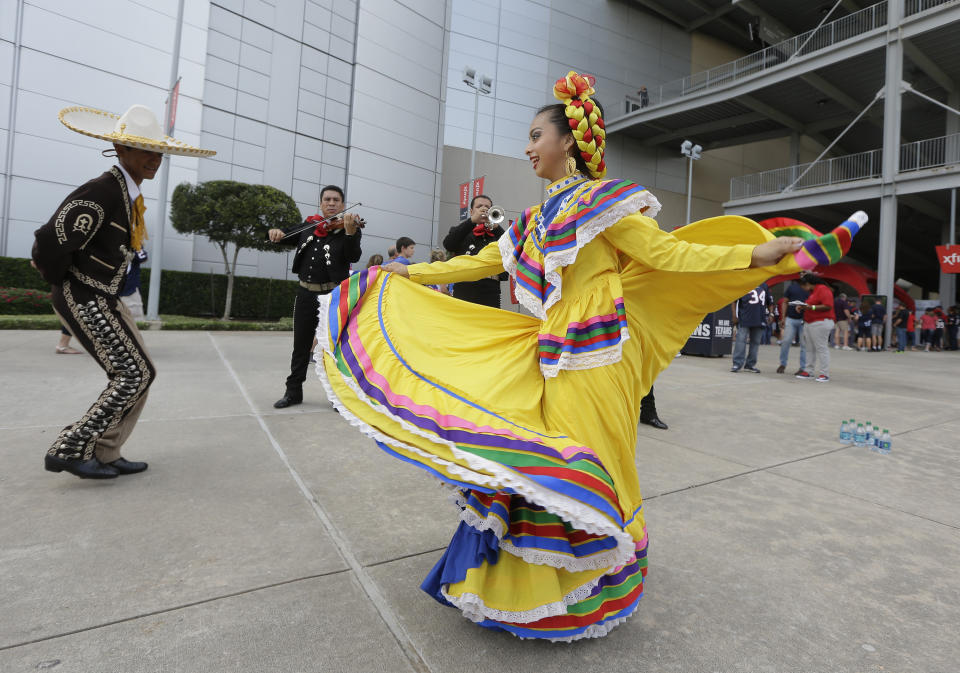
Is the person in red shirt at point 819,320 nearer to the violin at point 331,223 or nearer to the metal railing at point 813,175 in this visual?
the violin at point 331,223

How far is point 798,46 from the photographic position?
2330cm

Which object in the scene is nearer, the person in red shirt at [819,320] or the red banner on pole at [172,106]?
the person in red shirt at [819,320]

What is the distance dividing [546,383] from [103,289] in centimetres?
255

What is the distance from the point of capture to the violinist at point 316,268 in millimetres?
5039

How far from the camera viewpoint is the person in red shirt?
28.5 feet

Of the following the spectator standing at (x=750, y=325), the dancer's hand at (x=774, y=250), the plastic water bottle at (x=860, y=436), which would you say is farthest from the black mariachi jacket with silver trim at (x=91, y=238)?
the spectator standing at (x=750, y=325)

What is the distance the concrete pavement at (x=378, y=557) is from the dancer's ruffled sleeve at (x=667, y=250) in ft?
3.97

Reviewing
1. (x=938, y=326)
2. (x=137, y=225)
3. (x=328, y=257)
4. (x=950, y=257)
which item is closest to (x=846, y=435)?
(x=328, y=257)

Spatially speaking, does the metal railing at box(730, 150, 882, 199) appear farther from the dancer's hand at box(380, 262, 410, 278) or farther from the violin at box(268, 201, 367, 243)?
the dancer's hand at box(380, 262, 410, 278)

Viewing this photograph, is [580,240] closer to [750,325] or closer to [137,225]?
[137,225]

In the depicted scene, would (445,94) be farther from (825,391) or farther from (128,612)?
(128,612)

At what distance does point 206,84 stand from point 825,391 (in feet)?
56.8

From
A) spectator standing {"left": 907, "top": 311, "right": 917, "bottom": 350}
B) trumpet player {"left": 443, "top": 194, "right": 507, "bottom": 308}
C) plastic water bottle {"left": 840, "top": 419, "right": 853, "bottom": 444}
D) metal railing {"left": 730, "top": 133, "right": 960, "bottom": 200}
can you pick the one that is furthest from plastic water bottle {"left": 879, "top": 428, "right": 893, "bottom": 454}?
metal railing {"left": 730, "top": 133, "right": 960, "bottom": 200}

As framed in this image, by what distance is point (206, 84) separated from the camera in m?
15.9
